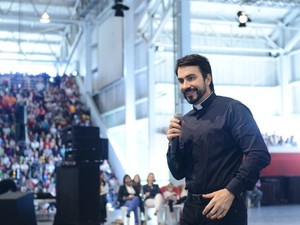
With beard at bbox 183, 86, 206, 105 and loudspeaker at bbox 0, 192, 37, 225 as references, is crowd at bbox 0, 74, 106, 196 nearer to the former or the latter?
loudspeaker at bbox 0, 192, 37, 225

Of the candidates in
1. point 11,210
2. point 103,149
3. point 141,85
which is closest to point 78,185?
point 103,149

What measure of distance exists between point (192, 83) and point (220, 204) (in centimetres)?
53

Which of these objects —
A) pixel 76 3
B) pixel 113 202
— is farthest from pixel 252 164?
pixel 76 3

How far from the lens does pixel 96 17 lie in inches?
838

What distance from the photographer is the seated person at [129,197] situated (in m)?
10.6

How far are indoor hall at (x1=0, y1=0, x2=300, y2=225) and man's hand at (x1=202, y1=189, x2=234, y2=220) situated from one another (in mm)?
10921

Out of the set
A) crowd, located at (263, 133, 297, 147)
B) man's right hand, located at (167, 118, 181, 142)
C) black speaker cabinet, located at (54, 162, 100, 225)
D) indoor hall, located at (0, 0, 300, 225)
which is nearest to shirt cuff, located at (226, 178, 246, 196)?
man's right hand, located at (167, 118, 181, 142)

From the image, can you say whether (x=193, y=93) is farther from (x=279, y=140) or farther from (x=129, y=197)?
(x=279, y=140)

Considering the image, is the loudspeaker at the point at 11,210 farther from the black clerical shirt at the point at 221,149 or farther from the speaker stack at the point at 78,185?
the black clerical shirt at the point at 221,149

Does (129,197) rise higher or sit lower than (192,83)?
lower

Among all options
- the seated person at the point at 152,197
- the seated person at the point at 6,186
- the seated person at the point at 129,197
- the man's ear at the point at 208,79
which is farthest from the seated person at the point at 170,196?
the man's ear at the point at 208,79

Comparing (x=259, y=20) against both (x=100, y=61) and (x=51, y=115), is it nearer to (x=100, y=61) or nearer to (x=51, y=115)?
(x=100, y=61)

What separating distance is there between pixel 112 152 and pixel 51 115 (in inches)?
128

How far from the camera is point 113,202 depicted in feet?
48.8
